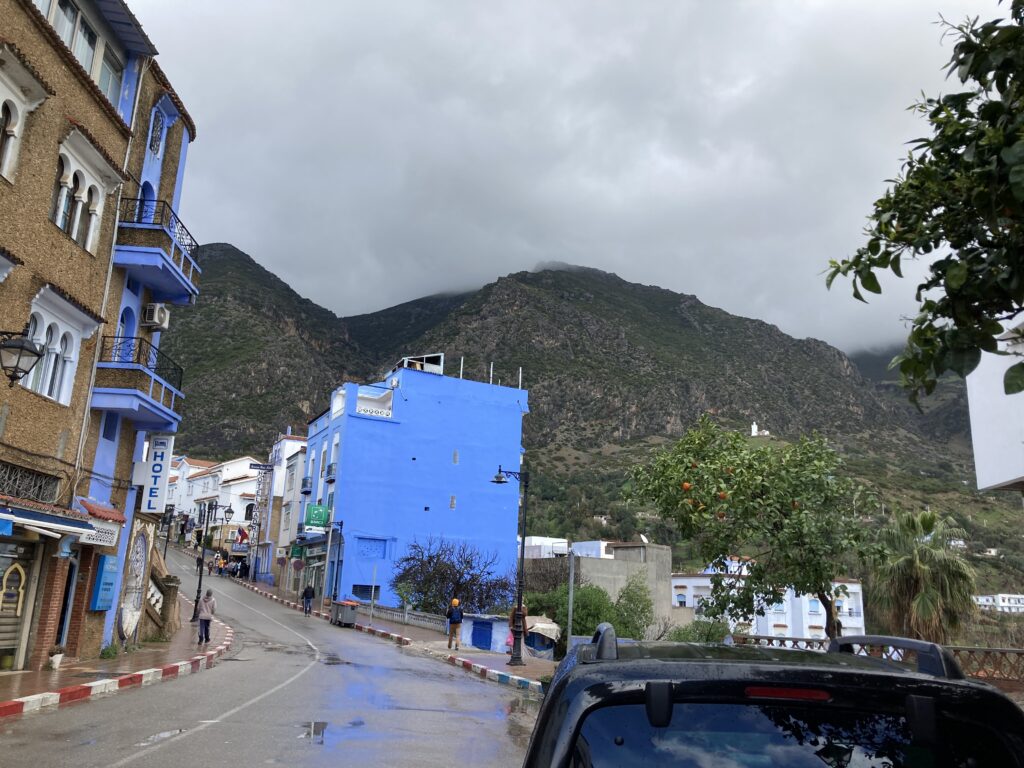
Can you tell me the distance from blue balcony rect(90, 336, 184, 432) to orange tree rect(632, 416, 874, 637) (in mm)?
11258

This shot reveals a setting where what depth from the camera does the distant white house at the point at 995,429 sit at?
13039 millimetres

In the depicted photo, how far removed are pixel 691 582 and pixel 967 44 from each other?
5688 cm

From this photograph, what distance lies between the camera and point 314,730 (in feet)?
34.0

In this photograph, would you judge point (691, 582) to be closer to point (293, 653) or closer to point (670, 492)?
point (293, 653)

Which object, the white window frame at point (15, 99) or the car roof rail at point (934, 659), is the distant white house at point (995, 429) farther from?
the white window frame at point (15, 99)

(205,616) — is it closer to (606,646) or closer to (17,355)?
(17,355)

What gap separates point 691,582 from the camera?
57750 mm

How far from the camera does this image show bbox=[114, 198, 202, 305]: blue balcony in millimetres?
18094

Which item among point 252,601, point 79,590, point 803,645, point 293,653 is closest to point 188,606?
point 252,601

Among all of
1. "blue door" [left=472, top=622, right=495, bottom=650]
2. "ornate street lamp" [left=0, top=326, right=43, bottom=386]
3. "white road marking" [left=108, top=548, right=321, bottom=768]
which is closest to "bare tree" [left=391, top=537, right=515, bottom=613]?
"blue door" [left=472, top=622, right=495, bottom=650]

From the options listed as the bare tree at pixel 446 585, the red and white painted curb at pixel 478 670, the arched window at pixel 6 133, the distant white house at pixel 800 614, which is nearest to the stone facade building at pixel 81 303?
the arched window at pixel 6 133

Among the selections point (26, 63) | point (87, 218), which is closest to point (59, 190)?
point (87, 218)

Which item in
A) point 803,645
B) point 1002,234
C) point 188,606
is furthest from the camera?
point 188,606

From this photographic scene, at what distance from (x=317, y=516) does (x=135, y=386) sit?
30.1 metres
